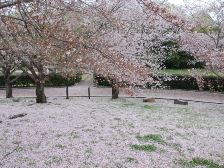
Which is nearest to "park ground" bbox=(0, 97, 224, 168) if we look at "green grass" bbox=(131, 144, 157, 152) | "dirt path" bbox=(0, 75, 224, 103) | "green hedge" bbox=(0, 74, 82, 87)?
"green grass" bbox=(131, 144, 157, 152)

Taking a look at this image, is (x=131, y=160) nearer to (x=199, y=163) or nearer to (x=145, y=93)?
(x=199, y=163)

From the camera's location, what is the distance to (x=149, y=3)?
22.4 feet

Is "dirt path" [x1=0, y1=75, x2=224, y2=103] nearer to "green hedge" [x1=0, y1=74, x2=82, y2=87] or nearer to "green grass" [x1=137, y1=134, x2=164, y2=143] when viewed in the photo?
"green hedge" [x1=0, y1=74, x2=82, y2=87]

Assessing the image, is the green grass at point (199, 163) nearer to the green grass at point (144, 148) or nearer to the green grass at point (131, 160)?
the green grass at point (144, 148)

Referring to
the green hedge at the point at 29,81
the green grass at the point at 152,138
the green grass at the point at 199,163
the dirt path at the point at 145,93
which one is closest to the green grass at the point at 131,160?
the green grass at the point at 199,163

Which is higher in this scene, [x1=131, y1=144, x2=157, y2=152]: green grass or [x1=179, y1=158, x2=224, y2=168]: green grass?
[x1=131, y1=144, x2=157, y2=152]: green grass

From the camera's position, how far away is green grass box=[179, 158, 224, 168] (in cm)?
1059

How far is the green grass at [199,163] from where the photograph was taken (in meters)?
10.6

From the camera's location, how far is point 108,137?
42.6 feet

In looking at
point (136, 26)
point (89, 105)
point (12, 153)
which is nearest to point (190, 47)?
point (136, 26)

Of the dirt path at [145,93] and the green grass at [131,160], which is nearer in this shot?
the green grass at [131,160]

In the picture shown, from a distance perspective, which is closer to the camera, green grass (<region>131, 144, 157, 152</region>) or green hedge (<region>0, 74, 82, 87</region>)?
green grass (<region>131, 144, 157, 152</region>)

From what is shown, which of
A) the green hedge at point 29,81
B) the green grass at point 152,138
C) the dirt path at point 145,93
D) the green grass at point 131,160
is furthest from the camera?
the green hedge at point 29,81

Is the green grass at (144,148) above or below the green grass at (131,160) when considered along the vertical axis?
above
